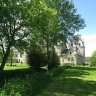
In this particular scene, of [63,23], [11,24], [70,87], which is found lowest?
[70,87]

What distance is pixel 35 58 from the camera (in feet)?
160

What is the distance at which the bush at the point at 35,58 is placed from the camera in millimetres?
48625

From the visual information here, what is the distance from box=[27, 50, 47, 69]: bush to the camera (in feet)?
160

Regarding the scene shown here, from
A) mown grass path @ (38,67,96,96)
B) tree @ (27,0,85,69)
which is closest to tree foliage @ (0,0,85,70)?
mown grass path @ (38,67,96,96)

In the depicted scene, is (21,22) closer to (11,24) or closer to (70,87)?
(11,24)

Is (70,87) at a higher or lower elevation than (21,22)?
lower

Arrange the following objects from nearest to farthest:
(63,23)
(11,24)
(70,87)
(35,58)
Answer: (70,87), (11,24), (35,58), (63,23)

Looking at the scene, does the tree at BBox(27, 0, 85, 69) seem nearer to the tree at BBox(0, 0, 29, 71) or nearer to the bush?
the bush

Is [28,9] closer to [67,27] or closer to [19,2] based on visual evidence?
[19,2]

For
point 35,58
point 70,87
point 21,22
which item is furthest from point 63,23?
point 70,87

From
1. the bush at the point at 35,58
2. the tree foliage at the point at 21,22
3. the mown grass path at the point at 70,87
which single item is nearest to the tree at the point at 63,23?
the bush at the point at 35,58

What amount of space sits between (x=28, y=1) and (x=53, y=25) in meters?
9.60

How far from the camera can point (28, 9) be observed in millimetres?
Answer: 35812

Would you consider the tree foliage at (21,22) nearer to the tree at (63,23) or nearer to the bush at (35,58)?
the bush at (35,58)
